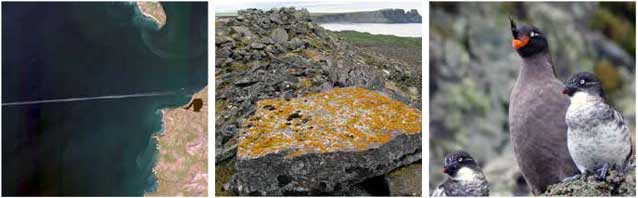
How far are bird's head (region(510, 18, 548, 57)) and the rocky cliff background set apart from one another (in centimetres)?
8

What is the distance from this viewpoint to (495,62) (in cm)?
667

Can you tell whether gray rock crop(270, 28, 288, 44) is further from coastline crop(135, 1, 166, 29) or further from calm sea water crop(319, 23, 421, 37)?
coastline crop(135, 1, 166, 29)

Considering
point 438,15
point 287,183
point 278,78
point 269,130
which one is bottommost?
point 287,183

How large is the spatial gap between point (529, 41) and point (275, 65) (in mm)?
1989

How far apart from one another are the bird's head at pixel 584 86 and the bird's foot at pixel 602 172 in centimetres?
53

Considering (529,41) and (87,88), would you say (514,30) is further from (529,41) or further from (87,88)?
(87,88)

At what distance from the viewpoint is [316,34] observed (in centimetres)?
693

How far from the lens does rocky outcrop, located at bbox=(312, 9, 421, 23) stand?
6.80 metres

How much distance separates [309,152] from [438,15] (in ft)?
4.84

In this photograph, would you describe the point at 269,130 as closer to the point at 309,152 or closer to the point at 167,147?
the point at 309,152

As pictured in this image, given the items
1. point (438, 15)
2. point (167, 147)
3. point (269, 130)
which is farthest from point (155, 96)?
point (438, 15)

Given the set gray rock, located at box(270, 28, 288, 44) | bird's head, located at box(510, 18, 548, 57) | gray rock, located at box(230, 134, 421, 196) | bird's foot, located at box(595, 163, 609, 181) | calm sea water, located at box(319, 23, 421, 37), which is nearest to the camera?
bird's foot, located at box(595, 163, 609, 181)

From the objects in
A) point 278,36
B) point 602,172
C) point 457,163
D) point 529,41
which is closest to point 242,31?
point 278,36

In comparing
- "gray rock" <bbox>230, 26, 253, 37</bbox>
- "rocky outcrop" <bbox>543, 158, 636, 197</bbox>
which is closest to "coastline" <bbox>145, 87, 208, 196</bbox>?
"gray rock" <bbox>230, 26, 253, 37</bbox>
